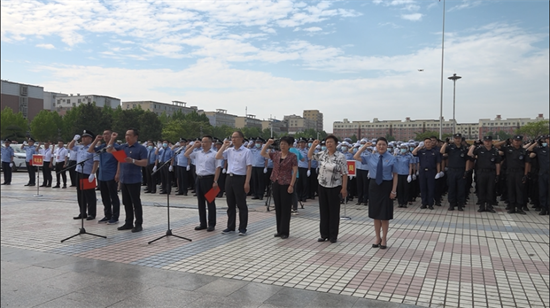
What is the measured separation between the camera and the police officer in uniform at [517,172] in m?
11.2

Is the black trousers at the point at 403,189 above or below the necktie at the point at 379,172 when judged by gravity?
below

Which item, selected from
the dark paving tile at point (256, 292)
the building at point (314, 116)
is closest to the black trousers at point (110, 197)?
the dark paving tile at point (256, 292)

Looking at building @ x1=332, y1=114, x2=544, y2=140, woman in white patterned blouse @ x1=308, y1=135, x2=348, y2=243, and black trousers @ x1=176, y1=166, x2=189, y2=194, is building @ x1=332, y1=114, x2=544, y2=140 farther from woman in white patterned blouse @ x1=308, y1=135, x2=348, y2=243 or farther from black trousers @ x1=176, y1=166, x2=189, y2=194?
woman in white patterned blouse @ x1=308, y1=135, x2=348, y2=243

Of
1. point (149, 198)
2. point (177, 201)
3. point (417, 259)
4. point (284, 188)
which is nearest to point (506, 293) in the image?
point (417, 259)

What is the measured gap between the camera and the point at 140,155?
7980mm

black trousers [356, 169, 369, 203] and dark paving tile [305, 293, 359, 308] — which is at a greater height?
black trousers [356, 169, 369, 203]

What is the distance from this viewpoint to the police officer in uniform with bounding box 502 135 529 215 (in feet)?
→ 36.7

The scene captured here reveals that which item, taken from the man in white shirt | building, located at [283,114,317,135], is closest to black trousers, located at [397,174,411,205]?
the man in white shirt

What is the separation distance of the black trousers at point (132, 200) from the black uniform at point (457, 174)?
8.84 m

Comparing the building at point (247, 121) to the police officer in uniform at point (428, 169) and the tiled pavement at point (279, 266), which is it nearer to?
the police officer in uniform at point (428, 169)

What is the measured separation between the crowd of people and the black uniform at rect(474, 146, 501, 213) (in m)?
0.03

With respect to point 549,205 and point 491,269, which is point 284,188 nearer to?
point 491,269

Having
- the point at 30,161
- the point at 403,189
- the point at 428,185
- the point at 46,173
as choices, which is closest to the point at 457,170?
the point at 428,185

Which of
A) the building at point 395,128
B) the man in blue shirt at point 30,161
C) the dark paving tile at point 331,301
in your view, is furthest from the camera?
the building at point 395,128
